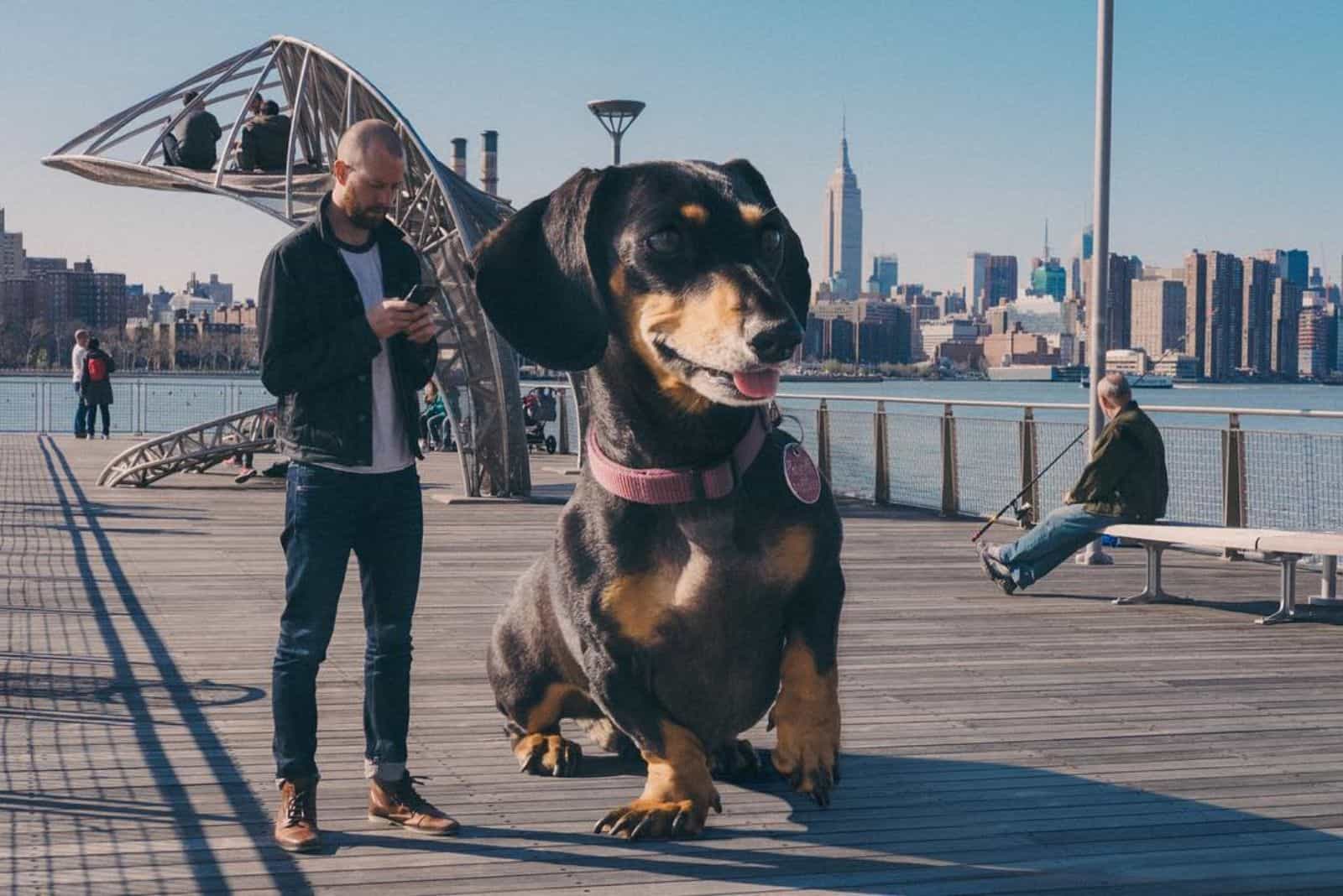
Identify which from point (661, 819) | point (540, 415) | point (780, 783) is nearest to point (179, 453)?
point (540, 415)

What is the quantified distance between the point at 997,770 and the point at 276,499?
40.7 feet

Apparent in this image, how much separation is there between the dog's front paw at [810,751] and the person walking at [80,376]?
23438 mm

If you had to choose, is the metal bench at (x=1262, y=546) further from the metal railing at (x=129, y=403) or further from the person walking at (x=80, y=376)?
the metal railing at (x=129, y=403)

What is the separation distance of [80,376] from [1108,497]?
2182cm

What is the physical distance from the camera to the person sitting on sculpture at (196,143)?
59.5ft

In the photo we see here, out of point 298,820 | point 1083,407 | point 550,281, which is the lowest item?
point 298,820

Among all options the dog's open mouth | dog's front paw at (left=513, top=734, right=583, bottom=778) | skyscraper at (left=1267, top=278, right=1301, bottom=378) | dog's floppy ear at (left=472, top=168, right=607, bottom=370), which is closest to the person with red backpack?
dog's front paw at (left=513, top=734, right=583, bottom=778)

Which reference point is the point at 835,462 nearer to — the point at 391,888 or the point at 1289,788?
the point at 1289,788

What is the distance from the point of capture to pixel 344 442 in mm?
4242

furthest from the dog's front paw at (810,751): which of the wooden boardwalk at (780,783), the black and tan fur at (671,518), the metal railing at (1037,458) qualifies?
the metal railing at (1037,458)

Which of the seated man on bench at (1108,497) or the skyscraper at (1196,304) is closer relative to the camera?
the seated man on bench at (1108,497)

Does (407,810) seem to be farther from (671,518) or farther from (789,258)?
(789,258)

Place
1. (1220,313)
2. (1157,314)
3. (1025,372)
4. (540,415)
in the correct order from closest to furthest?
(540,415) < (1157,314) < (1220,313) < (1025,372)

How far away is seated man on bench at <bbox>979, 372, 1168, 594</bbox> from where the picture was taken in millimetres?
9391
